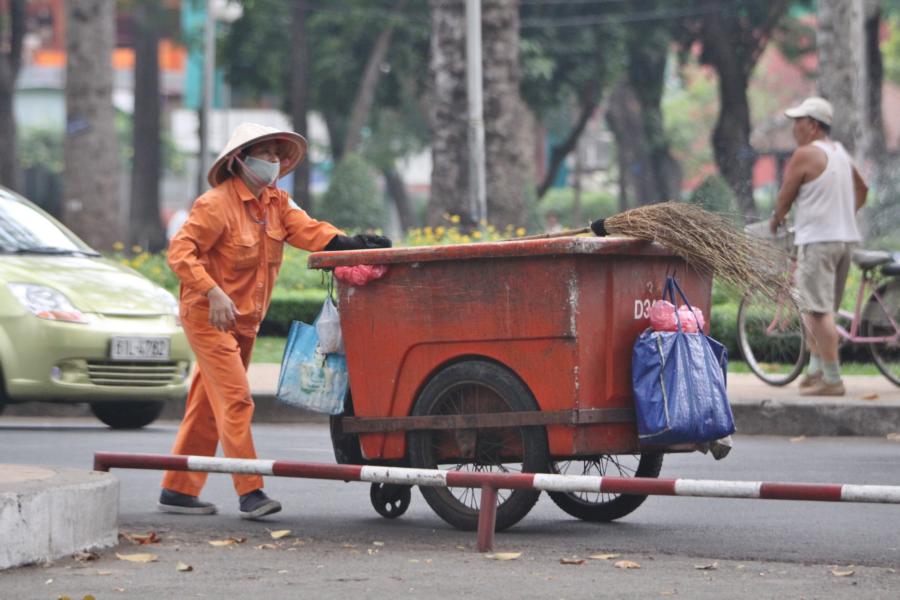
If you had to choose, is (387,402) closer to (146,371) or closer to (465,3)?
(146,371)

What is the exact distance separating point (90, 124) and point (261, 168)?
1565cm

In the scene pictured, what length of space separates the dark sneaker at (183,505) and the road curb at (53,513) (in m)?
0.90

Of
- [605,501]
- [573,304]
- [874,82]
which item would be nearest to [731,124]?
[874,82]

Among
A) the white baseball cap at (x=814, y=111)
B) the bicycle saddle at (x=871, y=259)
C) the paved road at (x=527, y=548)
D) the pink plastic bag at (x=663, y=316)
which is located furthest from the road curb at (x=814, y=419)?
the pink plastic bag at (x=663, y=316)

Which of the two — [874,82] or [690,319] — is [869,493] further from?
[874,82]

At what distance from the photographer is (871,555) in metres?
6.83

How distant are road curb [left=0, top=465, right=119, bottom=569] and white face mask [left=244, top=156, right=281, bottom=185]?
1.49m

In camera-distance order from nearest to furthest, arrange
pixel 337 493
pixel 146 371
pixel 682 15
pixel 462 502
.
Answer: pixel 462 502 < pixel 337 493 < pixel 146 371 < pixel 682 15

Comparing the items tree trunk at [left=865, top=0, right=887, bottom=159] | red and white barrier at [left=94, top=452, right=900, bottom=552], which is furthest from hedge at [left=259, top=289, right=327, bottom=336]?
tree trunk at [left=865, top=0, right=887, bottom=159]

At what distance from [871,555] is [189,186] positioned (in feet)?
237

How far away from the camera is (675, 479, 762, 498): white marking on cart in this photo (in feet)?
20.8

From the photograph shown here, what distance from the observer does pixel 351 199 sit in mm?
32469

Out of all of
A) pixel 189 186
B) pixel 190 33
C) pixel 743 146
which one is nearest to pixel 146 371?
pixel 743 146

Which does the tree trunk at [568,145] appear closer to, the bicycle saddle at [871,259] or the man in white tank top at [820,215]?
the bicycle saddle at [871,259]
